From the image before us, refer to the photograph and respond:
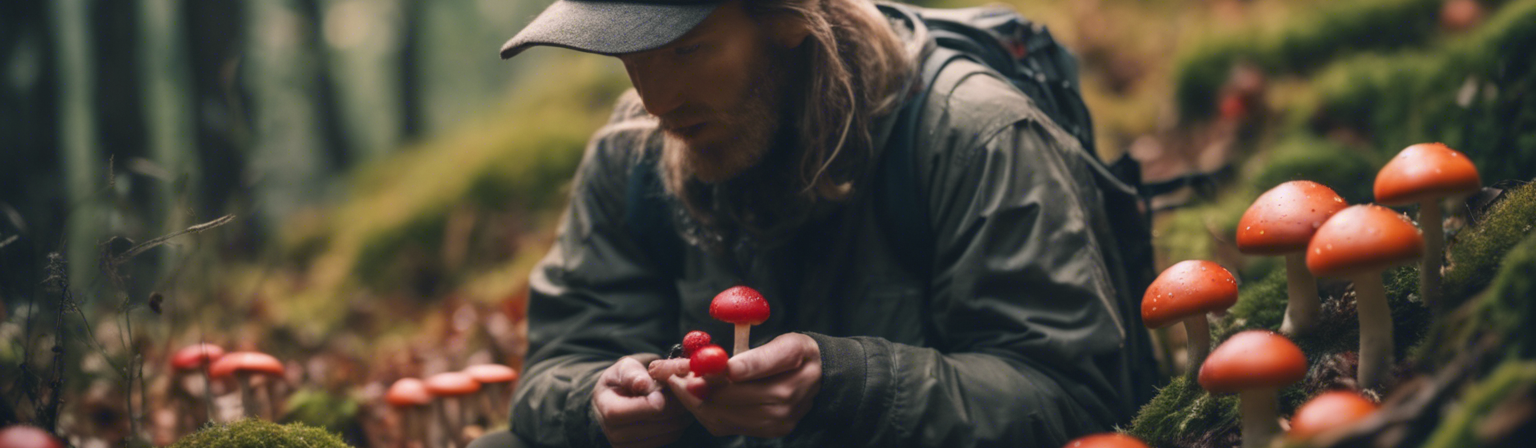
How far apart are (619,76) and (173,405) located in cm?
461

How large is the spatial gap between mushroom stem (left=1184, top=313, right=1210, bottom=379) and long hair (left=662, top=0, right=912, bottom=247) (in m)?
0.95

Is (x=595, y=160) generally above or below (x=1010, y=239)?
above

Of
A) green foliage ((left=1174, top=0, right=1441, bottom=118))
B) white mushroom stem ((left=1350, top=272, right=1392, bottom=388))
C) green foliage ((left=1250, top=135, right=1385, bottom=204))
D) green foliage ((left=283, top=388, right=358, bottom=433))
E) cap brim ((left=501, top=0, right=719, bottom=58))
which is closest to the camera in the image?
white mushroom stem ((left=1350, top=272, right=1392, bottom=388))

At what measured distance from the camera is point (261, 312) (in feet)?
21.2

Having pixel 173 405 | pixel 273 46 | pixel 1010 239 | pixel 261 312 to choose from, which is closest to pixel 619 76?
pixel 261 312

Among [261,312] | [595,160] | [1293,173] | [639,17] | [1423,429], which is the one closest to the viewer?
[1423,429]

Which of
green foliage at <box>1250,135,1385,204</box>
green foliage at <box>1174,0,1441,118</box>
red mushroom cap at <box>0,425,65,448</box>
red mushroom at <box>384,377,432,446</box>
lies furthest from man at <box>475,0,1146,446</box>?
green foliage at <box>1174,0,1441,118</box>

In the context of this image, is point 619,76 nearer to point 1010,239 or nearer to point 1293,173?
point 1293,173

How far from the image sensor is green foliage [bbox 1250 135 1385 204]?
14.0 ft

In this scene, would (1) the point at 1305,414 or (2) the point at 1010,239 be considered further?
(2) the point at 1010,239

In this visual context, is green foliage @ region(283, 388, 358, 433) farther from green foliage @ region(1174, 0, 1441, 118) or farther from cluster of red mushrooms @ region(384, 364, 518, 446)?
green foliage @ region(1174, 0, 1441, 118)

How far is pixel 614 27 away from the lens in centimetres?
240

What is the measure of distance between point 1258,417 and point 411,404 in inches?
109

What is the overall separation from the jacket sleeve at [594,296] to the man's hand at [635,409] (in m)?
0.36
